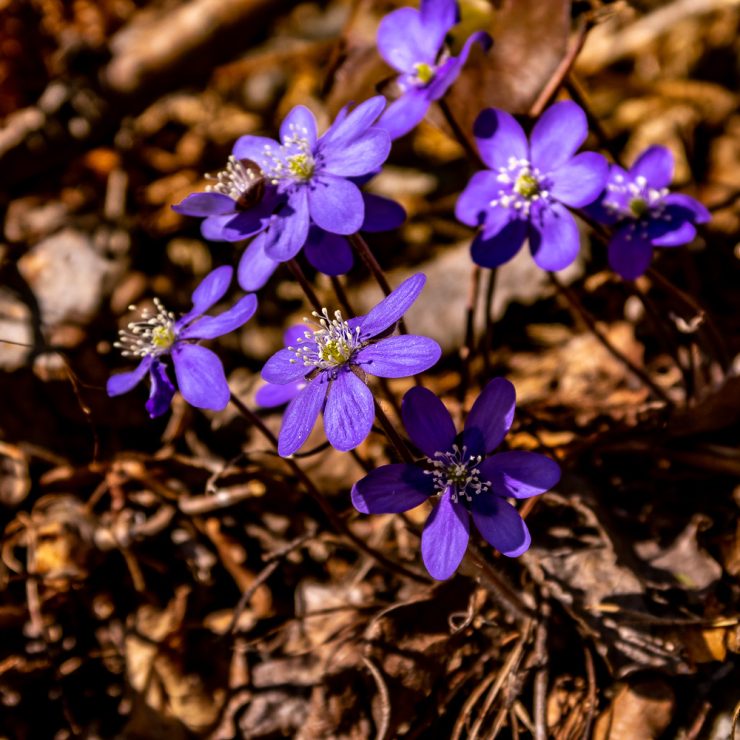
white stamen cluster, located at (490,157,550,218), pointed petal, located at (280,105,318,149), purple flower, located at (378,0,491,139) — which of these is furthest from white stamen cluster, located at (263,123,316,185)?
white stamen cluster, located at (490,157,550,218)

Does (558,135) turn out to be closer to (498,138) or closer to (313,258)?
(498,138)

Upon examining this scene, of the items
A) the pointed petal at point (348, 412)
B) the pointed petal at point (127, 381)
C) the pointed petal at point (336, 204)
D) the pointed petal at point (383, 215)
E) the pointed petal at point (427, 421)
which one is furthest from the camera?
the pointed petal at point (383, 215)

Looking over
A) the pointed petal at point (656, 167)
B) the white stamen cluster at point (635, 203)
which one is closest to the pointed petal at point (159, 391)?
the white stamen cluster at point (635, 203)

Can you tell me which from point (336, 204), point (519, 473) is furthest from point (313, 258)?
point (519, 473)

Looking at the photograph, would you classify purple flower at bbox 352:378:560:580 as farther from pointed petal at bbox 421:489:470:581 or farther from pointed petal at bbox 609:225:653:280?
pointed petal at bbox 609:225:653:280

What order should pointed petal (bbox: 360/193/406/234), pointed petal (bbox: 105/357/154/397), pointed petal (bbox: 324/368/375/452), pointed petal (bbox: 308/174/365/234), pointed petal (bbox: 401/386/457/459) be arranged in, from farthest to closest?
pointed petal (bbox: 360/193/406/234) → pointed petal (bbox: 105/357/154/397) → pointed petal (bbox: 308/174/365/234) → pointed petal (bbox: 401/386/457/459) → pointed petal (bbox: 324/368/375/452)

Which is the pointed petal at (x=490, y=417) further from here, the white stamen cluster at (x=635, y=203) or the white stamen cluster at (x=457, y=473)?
the white stamen cluster at (x=635, y=203)

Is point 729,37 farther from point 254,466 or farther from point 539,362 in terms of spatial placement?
point 254,466
